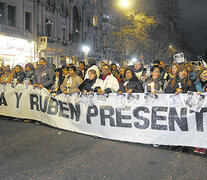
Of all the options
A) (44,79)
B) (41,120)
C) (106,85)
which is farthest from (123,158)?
(44,79)

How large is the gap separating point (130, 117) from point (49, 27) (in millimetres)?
24239

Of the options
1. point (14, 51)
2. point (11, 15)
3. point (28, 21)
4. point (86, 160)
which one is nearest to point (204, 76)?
point (86, 160)

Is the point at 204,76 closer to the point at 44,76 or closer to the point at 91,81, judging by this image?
the point at 91,81

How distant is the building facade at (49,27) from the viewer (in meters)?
19.5

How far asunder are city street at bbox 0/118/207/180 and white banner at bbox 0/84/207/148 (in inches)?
10.0

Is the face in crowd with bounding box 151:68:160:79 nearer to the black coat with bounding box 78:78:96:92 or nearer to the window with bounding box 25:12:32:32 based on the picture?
the black coat with bounding box 78:78:96:92

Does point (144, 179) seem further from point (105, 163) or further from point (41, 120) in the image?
point (41, 120)

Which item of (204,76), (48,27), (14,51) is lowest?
(204,76)

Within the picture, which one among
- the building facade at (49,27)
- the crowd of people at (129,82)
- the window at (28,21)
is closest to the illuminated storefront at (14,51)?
the building facade at (49,27)

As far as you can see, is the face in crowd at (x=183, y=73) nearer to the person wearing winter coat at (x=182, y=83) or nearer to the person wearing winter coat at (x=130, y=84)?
the person wearing winter coat at (x=182, y=83)

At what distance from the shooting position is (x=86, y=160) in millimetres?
4094

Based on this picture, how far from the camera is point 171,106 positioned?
4637mm

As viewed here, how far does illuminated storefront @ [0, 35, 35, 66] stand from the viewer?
56.1ft

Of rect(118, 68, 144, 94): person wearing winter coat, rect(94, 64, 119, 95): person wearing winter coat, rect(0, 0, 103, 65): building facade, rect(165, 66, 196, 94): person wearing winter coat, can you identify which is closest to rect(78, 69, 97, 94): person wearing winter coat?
rect(94, 64, 119, 95): person wearing winter coat
